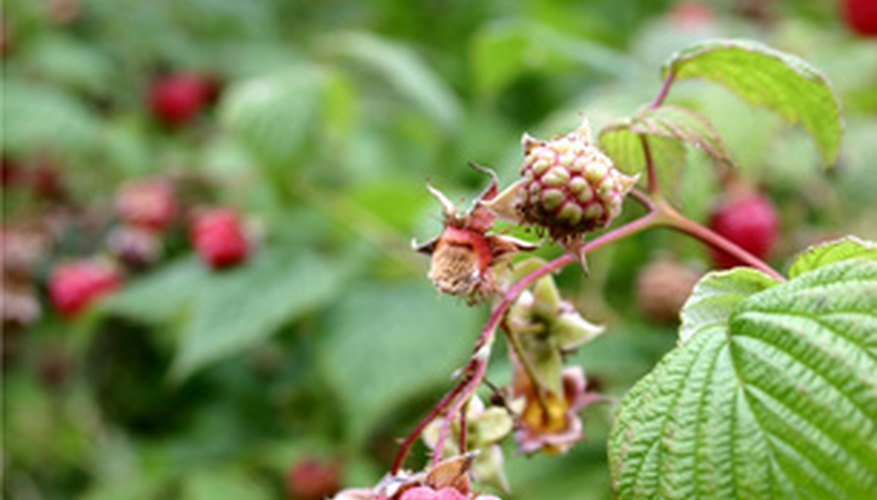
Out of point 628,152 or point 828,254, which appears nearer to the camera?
point 828,254

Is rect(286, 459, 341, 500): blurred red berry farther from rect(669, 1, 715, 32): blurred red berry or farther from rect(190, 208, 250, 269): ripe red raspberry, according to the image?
rect(669, 1, 715, 32): blurred red berry

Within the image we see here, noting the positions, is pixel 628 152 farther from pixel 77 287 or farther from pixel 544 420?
pixel 77 287

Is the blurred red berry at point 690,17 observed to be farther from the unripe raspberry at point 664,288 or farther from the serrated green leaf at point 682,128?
the serrated green leaf at point 682,128

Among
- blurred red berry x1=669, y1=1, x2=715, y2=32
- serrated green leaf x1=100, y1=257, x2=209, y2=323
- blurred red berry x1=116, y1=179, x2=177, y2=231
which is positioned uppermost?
blurred red berry x1=669, y1=1, x2=715, y2=32

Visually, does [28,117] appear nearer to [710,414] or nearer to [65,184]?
[65,184]

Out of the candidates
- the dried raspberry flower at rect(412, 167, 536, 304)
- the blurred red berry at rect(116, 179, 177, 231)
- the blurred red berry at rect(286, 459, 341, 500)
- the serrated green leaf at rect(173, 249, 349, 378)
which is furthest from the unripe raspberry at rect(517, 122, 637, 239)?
the blurred red berry at rect(116, 179, 177, 231)

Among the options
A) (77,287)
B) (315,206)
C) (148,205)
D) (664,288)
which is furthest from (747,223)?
(77,287)
